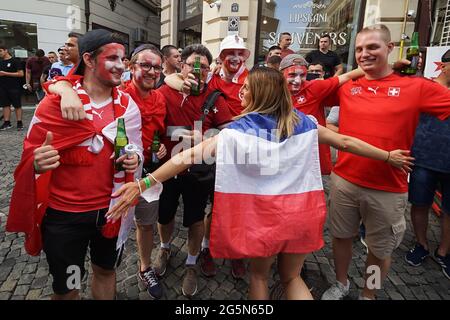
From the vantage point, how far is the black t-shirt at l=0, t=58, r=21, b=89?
863cm

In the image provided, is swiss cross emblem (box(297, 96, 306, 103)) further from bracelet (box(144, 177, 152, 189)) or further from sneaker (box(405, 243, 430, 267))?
sneaker (box(405, 243, 430, 267))

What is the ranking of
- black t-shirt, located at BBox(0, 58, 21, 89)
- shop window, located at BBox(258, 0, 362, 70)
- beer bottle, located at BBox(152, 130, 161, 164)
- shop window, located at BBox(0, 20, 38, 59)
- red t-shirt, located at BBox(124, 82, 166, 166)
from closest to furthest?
red t-shirt, located at BBox(124, 82, 166, 166) < beer bottle, located at BBox(152, 130, 161, 164) < shop window, located at BBox(258, 0, 362, 70) < black t-shirt, located at BBox(0, 58, 21, 89) < shop window, located at BBox(0, 20, 38, 59)

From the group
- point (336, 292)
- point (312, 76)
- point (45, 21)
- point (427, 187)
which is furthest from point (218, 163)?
point (45, 21)

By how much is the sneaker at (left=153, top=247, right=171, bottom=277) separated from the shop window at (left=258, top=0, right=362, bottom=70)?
21.1ft

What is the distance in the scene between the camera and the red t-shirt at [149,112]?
8.54 ft

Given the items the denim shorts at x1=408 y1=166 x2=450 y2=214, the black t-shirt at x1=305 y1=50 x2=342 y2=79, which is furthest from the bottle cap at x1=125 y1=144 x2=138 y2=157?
the black t-shirt at x1=305 y1=50 x2=342 y2=79

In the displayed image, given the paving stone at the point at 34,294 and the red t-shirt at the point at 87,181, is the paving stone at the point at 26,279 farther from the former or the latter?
the red t-shirt at the point at 87,181

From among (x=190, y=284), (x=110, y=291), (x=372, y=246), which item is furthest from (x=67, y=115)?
(x=372, y=246)

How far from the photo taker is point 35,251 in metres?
2.09

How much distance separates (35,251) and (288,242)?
167 cm

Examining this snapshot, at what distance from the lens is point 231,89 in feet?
10.5

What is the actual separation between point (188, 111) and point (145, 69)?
0.51 m

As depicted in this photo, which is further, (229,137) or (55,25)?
(55,25)
